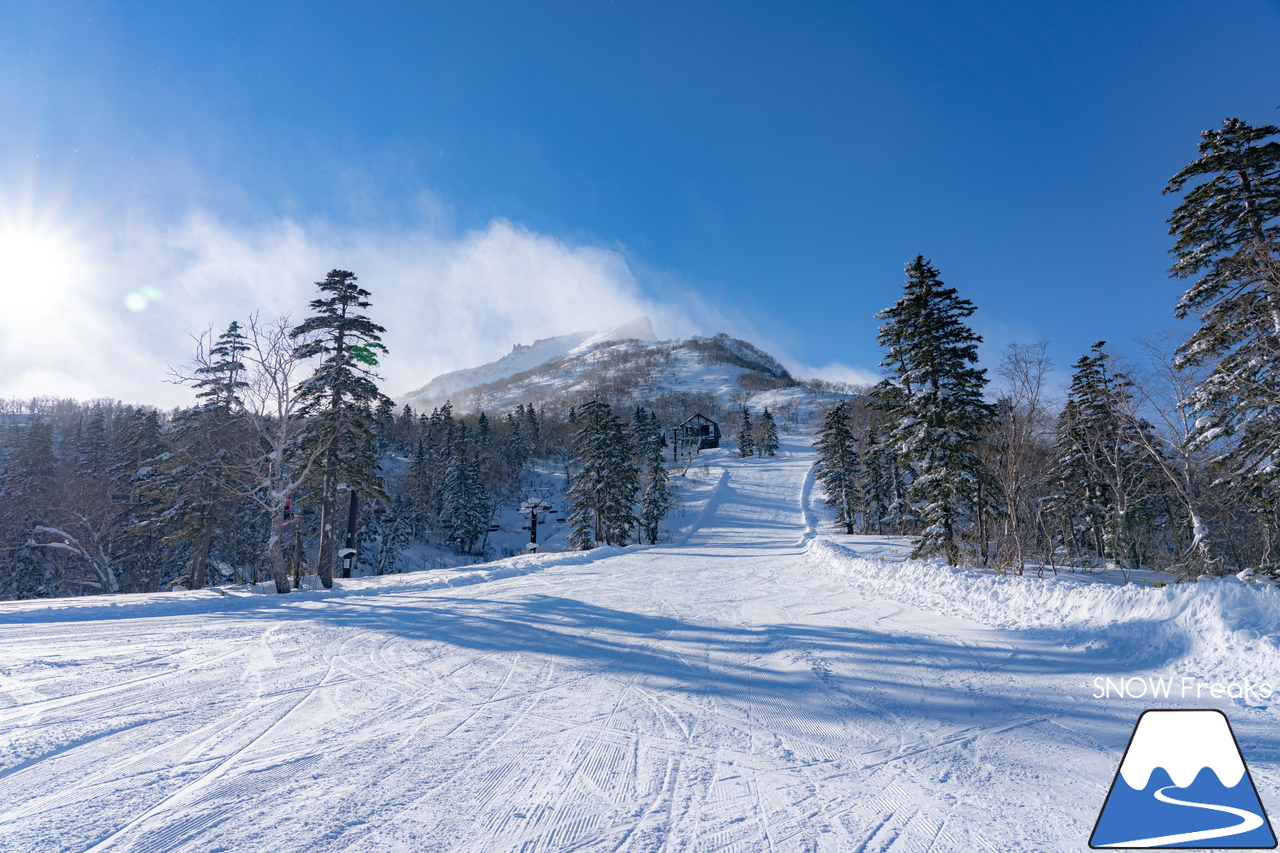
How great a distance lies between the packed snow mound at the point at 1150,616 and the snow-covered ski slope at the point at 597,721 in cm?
3

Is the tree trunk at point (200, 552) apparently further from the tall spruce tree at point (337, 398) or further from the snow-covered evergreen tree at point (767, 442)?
the snow-covered evergreen tree at point (767, 442)

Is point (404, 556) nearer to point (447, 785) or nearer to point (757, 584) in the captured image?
point (757, 584)

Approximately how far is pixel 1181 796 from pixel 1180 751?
18.6 inches

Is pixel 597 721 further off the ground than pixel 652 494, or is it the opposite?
pixel 652 494

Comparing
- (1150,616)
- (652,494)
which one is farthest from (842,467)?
(1150,616)

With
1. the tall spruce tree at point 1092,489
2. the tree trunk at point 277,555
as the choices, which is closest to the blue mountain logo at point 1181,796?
the tree trunk at point 277,555

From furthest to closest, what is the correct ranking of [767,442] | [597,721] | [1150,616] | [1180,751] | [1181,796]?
[767,442]
[1150,616]
[597,721]
[1180,751]
[1181,796]

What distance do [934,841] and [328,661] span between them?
20.2 ft

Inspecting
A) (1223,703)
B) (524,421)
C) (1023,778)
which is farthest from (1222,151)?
(524,421)

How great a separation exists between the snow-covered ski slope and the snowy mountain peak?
0.24 m

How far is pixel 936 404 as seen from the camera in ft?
54.7

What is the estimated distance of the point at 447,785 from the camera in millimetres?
3152

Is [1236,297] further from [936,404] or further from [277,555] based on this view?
[277,555]

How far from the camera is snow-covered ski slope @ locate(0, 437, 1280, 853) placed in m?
2.77
